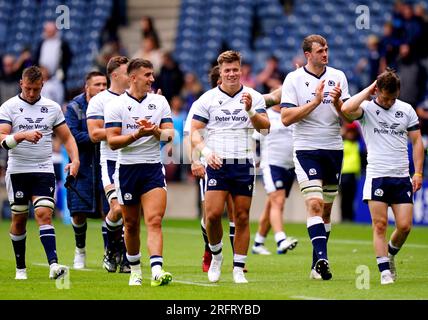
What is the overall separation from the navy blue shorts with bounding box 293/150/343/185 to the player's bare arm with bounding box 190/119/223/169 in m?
1.19

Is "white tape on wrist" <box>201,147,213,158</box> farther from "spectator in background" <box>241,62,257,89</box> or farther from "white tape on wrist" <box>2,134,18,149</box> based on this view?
"spectator in background" <box>241,62,257,89</box>

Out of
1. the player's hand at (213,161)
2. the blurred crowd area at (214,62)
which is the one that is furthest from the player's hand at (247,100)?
the blurred crowd area at (214,62)

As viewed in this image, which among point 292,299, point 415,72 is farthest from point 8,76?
point 292,299

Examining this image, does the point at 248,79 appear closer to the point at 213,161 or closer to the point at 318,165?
the point at 318,165

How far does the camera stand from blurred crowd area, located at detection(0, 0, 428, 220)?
23969mm

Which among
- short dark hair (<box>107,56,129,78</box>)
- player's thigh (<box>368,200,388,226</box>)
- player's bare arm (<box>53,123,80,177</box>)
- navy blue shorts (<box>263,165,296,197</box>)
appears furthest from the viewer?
navy blue shorts (<box>263,165,296,197</box>)

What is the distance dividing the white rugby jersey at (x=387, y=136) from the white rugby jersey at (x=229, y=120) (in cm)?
118

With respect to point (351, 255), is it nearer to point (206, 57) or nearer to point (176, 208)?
point (176, 208)

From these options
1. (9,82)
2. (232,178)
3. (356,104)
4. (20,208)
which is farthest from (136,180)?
(9,82)

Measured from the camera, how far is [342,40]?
2886cm

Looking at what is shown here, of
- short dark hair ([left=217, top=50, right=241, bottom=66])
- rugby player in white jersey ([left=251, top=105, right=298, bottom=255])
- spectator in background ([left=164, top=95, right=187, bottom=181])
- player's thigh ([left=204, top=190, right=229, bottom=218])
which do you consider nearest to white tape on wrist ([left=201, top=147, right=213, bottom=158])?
player's thigh ([left=204, top=190, right=229, bottom=218])

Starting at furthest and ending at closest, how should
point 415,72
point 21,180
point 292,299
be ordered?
point 415,72 < point 21,180 < point 292,299

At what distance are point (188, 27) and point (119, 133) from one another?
19.0 m

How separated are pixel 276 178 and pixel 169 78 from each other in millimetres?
9002
